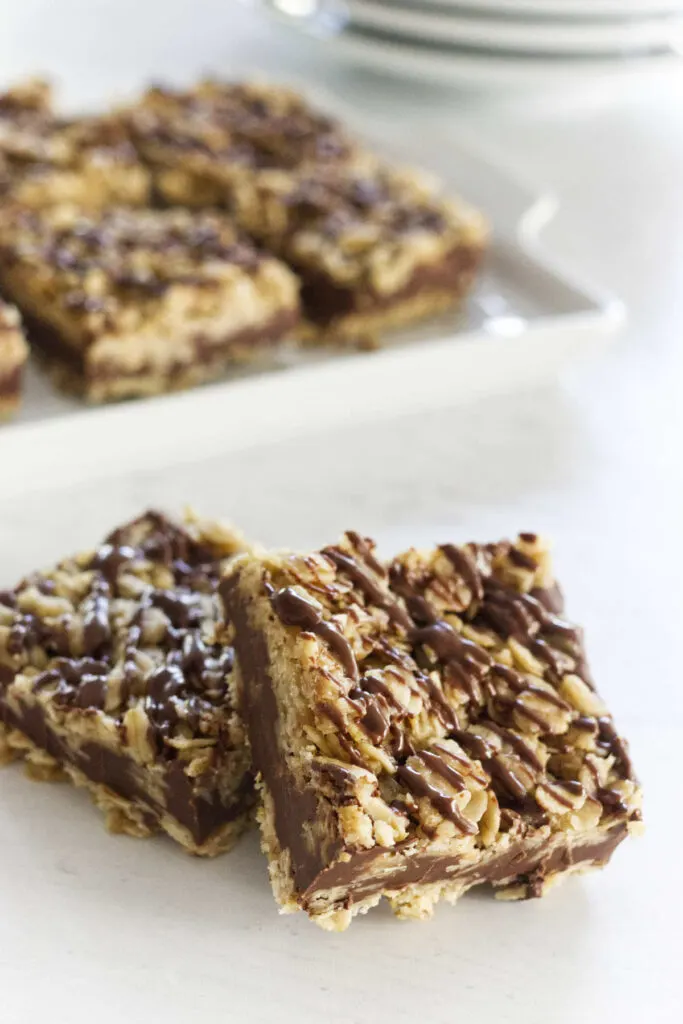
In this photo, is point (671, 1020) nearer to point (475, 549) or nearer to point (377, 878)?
point (377, 878)

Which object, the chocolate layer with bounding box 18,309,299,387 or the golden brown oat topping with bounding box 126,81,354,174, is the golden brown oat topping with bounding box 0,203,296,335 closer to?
the chocolate layer with bounding box 18,309,299,387

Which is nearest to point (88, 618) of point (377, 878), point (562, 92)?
point (377, 878)

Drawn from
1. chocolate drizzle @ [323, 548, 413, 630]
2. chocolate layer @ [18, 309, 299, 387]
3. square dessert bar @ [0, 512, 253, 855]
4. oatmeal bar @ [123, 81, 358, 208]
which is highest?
chocolate drizzle @ [323, 548, 413, 630]

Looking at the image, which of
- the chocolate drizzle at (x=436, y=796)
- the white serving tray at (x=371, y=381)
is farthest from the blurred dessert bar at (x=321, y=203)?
the chocolate drizzle at (x=436, y=796)

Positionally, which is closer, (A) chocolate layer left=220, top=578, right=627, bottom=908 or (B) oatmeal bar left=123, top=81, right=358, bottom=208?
(A) chocolate layer left=220, top=578, right=627, bottom=908

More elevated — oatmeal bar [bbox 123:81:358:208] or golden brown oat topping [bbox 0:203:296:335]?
oatmeal bar [bbox 123:81:358:208]

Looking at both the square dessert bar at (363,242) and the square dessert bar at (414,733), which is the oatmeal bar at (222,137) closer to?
the square dessert bar at (363,242)

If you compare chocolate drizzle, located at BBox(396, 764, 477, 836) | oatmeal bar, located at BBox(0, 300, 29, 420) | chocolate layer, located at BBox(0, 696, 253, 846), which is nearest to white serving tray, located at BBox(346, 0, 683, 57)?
oatmeal bar, located at BBox(0, 300, 29, 420)
